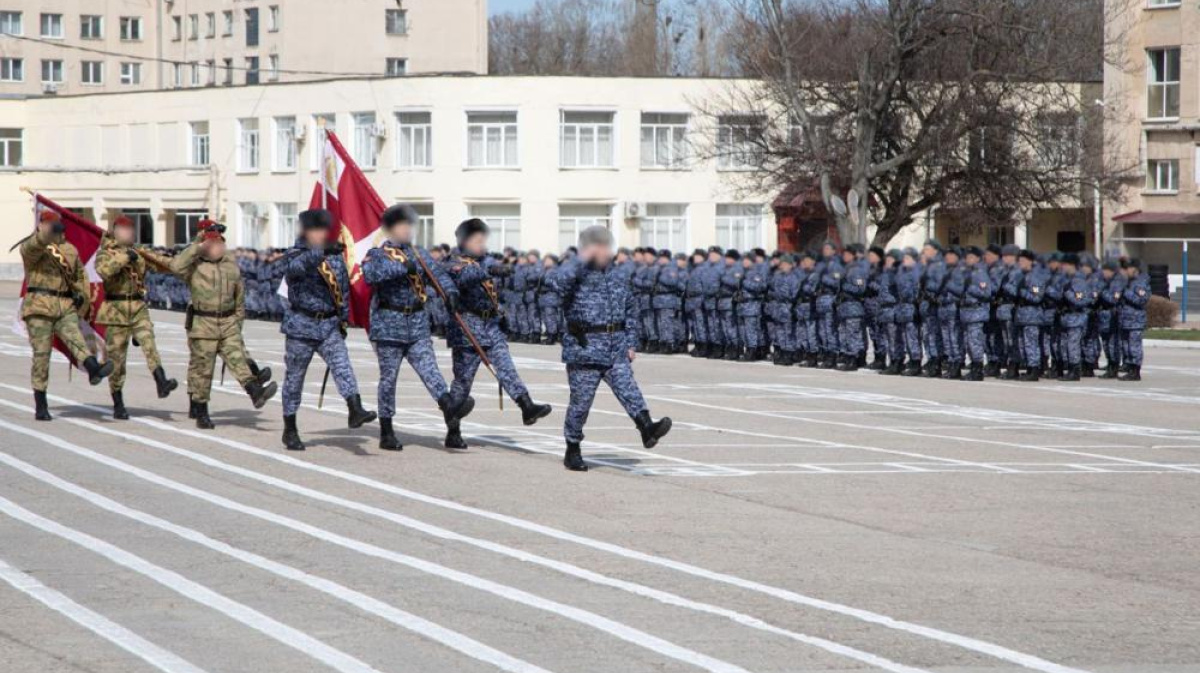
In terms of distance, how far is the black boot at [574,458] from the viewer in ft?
45.6

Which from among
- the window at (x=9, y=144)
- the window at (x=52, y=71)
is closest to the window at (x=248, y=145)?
the window at (x=9, y=144)

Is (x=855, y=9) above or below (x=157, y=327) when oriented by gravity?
above

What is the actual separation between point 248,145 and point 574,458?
54.0 meters

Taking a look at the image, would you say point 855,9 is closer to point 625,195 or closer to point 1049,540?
point 625,195

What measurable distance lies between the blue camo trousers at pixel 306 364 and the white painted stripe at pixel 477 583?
1.59 metres

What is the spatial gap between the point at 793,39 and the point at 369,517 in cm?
3714

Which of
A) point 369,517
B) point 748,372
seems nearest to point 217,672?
point 369,517

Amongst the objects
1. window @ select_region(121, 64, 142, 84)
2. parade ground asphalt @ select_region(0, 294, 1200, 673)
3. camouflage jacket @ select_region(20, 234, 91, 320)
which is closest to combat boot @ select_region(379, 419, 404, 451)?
parade ground asphalt @ select_region(0, 294, 1200, 673)

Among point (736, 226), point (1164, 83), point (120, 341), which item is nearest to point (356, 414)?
point (120, 341)

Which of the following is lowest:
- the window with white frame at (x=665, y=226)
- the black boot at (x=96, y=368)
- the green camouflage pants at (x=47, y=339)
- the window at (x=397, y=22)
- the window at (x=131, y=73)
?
the black boot at (x=96, y=368)

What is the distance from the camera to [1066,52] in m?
46.5

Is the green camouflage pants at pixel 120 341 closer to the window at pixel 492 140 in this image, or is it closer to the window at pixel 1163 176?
the window at pixel 492 140

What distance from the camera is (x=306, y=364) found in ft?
49.3

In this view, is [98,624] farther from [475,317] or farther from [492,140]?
[492,140]
